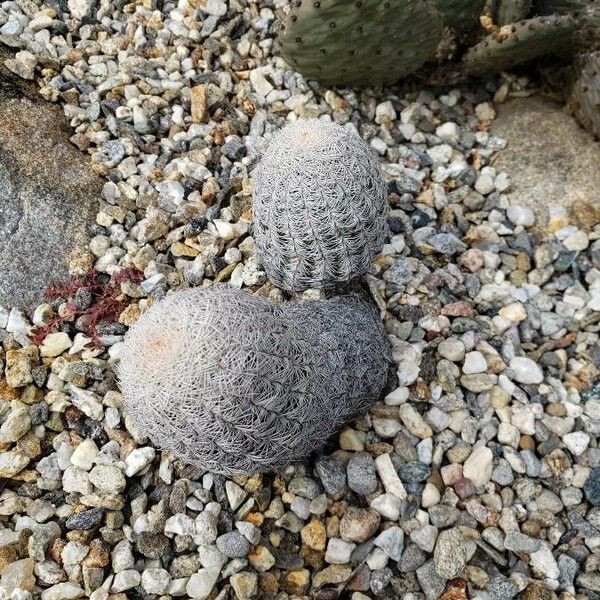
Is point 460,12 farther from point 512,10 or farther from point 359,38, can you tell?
point 359,38

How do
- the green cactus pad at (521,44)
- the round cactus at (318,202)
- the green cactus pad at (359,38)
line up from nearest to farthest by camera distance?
the round cactus at (318,202) → the green cactus pad at (359,38) → the green cactus pad at (521,44)

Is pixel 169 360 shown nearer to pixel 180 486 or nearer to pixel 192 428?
pixel 192 428

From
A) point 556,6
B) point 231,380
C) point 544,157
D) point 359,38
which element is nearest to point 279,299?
point 231,380

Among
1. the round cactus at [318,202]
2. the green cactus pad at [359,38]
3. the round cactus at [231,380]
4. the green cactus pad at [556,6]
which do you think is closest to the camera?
the round cactus at [231,380]

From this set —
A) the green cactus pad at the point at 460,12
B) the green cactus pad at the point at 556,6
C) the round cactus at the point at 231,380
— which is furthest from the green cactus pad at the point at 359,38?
the round cactus at the point at 231,380

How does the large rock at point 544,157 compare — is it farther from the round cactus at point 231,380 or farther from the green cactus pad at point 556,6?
the round cactus at point 231,380
